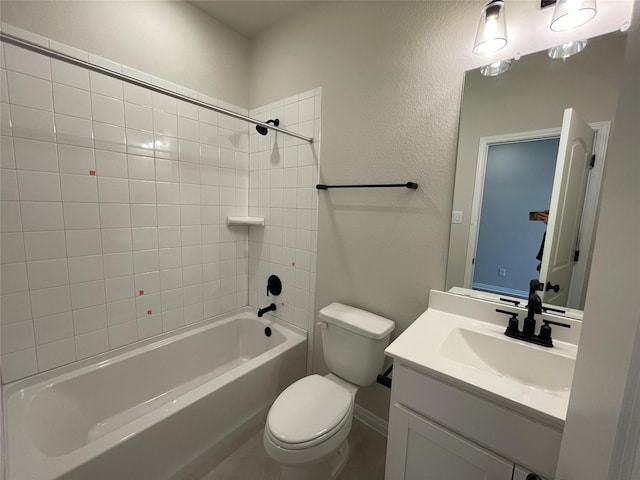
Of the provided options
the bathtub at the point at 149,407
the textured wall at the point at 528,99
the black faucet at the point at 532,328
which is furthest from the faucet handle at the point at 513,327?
the bathtub at the point at 149,407

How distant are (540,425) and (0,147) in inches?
87.6

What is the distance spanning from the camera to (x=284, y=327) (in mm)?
2021

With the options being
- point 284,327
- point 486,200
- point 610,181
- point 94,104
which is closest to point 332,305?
point 284,327

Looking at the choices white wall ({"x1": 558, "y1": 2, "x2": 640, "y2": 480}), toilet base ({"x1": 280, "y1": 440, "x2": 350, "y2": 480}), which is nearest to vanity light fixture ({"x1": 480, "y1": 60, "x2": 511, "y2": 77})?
white wall ({"x1": 558, "y1": 2, "x2": 640, "y2": 480})

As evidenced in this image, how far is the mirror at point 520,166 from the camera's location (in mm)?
965

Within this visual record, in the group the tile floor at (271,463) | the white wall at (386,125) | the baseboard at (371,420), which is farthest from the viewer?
the baseboard at (371,420)

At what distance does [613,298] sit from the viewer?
1.07 ft

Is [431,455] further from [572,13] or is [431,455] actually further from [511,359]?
[572,13]

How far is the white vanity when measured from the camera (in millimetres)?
734

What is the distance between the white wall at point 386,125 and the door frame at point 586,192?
0.39ft

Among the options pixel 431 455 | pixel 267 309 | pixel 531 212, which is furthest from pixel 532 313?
pixel 267 309

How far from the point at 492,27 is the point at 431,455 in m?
1.58

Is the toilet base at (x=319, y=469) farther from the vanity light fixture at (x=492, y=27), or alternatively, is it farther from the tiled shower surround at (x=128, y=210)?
the vanity light fixture at (x=492, y=27)

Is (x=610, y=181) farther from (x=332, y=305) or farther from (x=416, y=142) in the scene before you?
(x=332, y=305)
